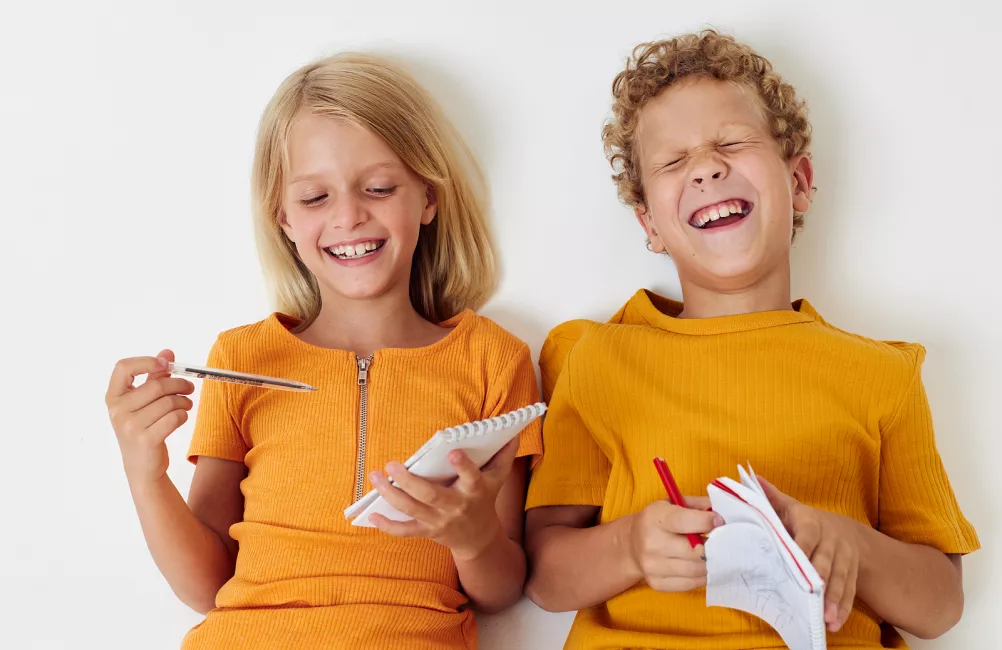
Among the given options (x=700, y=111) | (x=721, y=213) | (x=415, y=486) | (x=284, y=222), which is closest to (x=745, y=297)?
(x=721, y=213)

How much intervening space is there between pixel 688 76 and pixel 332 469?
2.43ft

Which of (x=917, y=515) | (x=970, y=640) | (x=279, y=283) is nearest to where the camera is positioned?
(x=917, y=515)

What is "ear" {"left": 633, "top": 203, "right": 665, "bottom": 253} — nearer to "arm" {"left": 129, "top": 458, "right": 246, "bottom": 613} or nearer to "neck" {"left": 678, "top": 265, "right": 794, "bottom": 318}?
"neck" {"left": 678, "top": 265, "right": 794, "bottom": 318}

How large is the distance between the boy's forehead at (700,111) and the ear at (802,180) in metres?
0.09

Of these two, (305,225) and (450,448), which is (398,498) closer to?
(450,448)

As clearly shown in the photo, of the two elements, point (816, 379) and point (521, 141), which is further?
point (521, 141)

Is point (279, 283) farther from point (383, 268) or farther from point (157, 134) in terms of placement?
point (157, 134)

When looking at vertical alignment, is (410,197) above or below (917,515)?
above

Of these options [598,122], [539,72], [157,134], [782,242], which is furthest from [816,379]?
[157,134]

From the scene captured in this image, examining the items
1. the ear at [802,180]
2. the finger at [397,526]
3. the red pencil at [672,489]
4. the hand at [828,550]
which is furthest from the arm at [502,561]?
the ear at [802,180]

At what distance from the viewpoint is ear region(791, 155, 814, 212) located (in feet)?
4.41

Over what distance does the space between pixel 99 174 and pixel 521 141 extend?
0.70m

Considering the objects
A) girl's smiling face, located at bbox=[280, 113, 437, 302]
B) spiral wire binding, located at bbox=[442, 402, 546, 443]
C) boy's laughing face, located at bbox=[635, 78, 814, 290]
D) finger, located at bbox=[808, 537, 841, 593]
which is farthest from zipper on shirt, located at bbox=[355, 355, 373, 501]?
finger, located at bbox=[808, 537, 841, 593]

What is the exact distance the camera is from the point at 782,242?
1267mm
